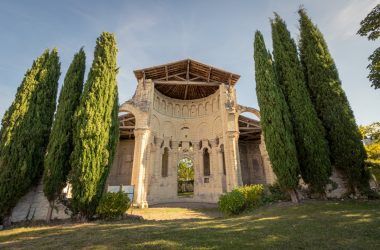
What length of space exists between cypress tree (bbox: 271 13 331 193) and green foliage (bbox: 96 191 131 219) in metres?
8.83

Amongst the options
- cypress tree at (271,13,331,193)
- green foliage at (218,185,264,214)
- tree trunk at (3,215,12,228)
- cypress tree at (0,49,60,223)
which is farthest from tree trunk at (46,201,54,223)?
cypress tree at (271,13,331,193)

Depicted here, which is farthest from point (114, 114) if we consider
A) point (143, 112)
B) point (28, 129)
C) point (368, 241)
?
point (368, 241)

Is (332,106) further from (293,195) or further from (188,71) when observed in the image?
(188,71)

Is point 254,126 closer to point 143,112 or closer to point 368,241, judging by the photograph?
point 143,112

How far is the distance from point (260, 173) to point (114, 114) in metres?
21.0

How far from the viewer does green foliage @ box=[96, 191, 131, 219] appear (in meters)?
9.32

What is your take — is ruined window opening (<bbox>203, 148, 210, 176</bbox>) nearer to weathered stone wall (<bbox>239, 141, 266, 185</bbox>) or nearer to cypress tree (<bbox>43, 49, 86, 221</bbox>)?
weathered stone wall (<bbox>239, 141, 266, 185</bbox>)

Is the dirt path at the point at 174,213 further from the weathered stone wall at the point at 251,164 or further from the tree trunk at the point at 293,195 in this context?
the weathered stone wall at the point at 251,164

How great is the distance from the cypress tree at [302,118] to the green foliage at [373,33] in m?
3.23

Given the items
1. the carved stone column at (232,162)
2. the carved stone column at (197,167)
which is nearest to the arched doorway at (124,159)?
the carved stone column at (197,167)

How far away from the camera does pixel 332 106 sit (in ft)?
35.0

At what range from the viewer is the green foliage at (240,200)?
33.8 ft

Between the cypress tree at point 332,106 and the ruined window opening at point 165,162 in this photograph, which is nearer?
the cypress tree at point 332,106

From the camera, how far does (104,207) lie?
9328mm
